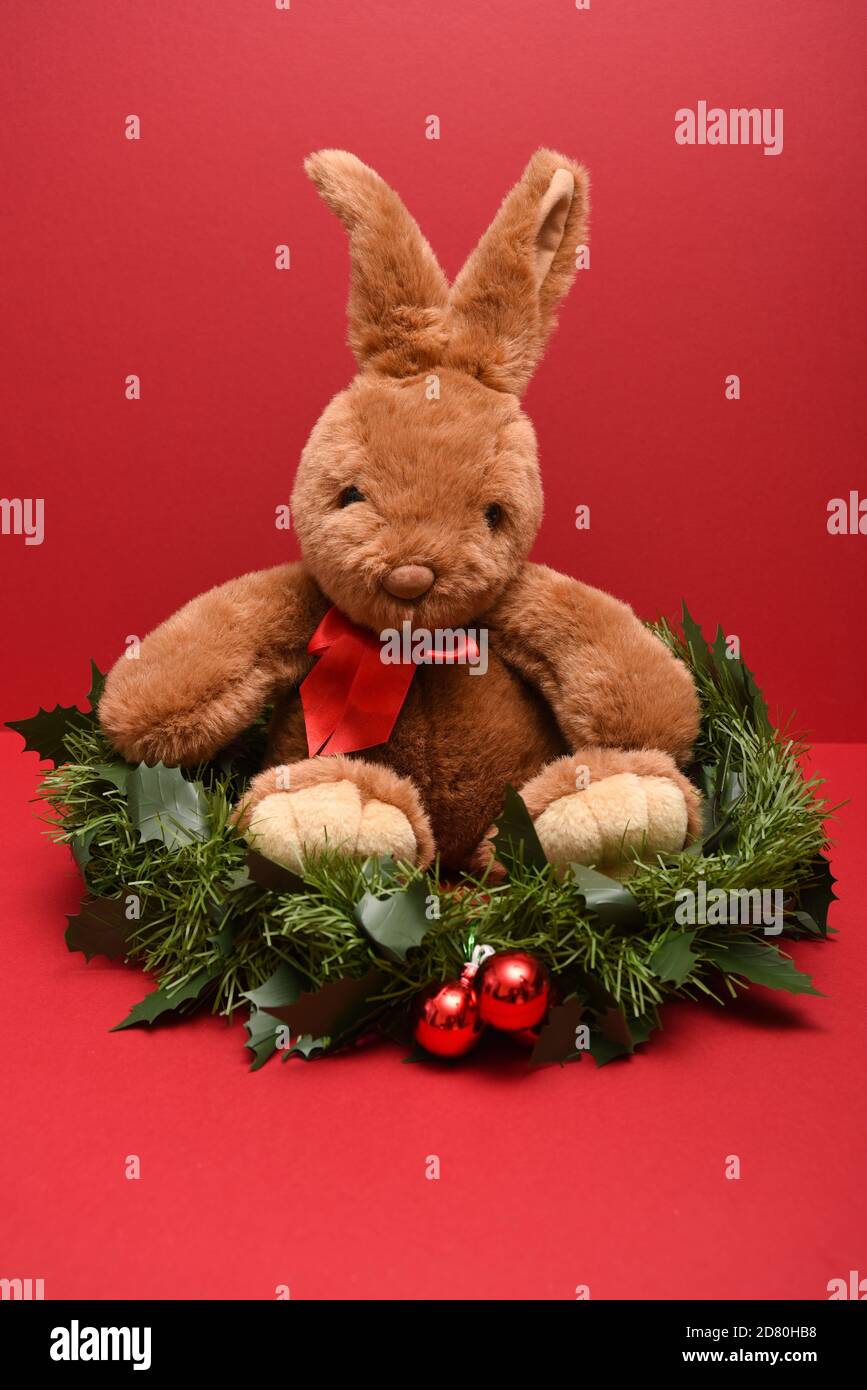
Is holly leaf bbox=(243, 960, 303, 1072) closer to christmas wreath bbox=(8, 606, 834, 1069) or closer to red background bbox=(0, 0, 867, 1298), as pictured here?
christmas wreath bbox=(8, 606, 834, 1069)

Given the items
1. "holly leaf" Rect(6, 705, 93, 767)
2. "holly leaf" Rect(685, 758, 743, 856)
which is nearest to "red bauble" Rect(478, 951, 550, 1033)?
"holly leaf" Rect(685, 758, 743, 856)

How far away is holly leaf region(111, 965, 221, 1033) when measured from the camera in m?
1.15

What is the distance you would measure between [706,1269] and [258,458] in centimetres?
145

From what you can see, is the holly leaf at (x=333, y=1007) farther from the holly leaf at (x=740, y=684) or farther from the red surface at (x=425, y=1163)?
the holly leaf at (x=740, y=684)

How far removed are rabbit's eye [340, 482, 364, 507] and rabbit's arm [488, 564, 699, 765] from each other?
21 centimetres

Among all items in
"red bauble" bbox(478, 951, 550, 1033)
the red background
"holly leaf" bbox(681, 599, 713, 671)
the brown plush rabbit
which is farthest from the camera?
the red background

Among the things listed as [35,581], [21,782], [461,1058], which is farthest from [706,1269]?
[35,581]

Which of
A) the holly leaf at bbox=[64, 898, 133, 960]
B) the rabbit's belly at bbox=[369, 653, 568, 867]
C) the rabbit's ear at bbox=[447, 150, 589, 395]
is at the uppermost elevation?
the rabbit's ear at bbox=[447, 150, 589, 395]

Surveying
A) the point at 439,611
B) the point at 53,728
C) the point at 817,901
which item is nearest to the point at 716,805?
the point at 817,901

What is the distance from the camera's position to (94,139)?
74.4 inches

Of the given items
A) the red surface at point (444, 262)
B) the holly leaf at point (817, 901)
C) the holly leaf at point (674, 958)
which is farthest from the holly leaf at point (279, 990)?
the red surface at point (444, 262)

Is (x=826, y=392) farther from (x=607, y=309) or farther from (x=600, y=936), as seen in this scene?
(x=600, y=936)

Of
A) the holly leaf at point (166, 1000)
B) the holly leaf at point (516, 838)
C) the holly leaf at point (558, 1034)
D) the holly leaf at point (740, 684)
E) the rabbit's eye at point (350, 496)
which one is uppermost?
the rabbit's eye at point (350, 496)

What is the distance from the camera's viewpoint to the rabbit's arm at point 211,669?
1327mm
